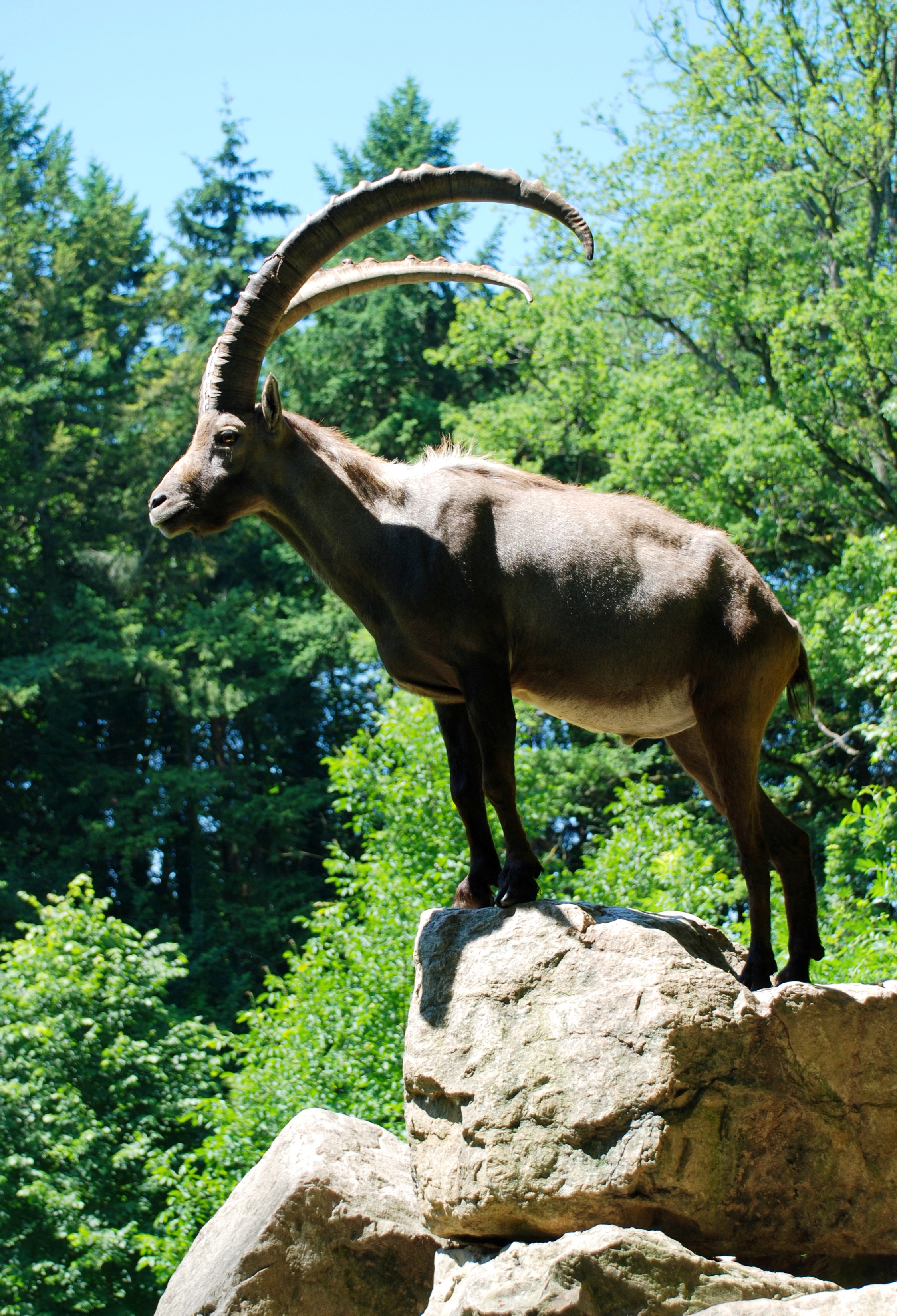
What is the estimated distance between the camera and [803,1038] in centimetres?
516

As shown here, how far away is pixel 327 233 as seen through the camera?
5785 mm

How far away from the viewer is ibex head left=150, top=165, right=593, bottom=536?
18.6ft

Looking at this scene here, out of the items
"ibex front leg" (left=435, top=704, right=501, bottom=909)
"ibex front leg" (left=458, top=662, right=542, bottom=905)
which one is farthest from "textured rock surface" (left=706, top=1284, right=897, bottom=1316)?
"ibex front leg" (left=435, top=704, right=501, bottom=909)

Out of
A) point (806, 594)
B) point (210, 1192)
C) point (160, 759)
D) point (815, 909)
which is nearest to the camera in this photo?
point (815, 909)

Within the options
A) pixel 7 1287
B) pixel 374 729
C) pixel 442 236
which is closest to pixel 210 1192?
pixel 7 1287

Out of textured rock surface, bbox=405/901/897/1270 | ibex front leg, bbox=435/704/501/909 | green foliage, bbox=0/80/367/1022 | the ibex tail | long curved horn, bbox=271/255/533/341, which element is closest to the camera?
textured rock surface, bbox=405/901/897/1270

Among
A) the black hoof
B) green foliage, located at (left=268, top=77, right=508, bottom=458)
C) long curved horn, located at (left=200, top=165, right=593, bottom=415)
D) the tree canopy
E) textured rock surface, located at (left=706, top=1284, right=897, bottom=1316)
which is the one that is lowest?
textured rock surface, located at (left=706, top=1284, right=897, bottom=1316)

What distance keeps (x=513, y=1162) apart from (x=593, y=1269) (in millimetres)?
537

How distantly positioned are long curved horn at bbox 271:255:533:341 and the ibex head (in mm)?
262

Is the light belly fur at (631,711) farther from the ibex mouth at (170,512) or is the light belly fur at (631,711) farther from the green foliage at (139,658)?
the green foliage at (139,658)

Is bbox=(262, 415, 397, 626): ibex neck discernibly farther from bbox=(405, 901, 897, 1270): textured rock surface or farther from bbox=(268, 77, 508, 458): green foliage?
→ bbox=(268, 77, 508, 458): green foliage

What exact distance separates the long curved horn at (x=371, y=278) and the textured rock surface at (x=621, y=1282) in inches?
179

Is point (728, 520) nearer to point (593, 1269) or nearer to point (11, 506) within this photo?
point (593, 1269)

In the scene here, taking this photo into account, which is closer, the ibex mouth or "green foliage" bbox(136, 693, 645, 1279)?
the ibex mouth
